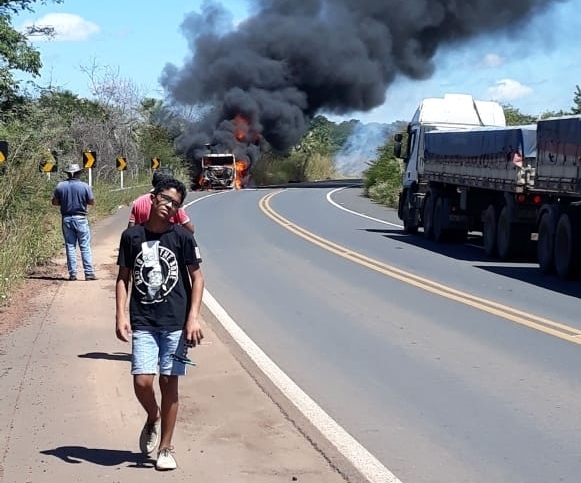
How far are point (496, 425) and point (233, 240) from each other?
1636cm

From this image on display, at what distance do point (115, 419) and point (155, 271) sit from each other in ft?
5.77

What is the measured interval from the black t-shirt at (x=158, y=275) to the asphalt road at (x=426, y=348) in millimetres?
1538

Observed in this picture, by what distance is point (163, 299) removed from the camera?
599cm

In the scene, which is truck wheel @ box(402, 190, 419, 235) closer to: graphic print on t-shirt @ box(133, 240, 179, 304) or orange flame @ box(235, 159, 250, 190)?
graphic print on t-shirt @ box(133, 240, 179, 304)

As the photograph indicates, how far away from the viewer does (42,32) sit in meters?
28.2

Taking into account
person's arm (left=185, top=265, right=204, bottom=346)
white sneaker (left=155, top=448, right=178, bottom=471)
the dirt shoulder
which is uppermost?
person's arm (left=185, top=265, right=204, bottom=346)

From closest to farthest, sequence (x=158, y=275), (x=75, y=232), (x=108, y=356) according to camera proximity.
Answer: (x=158, y=275), (x=108, y=356), (x=75, y=232)

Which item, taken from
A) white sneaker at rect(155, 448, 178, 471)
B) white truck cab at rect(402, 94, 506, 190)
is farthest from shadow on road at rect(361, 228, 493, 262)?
white sneaker at rect(155, 448, 178, 471)

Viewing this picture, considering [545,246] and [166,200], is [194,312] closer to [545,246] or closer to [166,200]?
[166,200]

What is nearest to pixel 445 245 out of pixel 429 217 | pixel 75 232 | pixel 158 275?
pixel 429 217

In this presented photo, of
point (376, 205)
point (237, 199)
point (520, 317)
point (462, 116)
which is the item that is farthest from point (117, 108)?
point (520, 317)

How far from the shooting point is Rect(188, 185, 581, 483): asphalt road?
259 inches

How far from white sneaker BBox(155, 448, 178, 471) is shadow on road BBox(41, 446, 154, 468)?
129mm

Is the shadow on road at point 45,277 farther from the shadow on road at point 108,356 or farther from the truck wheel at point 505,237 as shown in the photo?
the truck wheel at point 505,237
